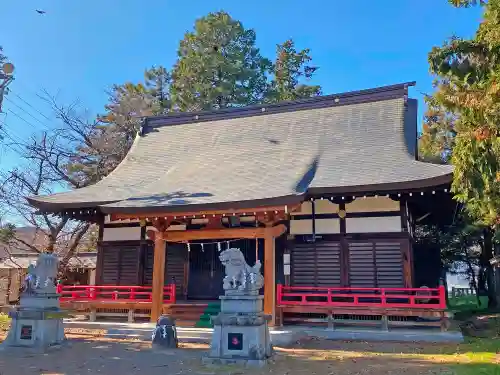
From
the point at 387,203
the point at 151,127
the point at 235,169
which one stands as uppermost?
the point at 151,127

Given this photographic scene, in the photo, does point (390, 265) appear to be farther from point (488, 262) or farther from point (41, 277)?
point (488, 262)

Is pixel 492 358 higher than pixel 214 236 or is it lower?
lower

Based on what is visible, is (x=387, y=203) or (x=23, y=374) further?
(x=387, y=203)

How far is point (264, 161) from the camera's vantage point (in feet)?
49.8

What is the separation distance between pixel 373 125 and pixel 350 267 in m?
5.95

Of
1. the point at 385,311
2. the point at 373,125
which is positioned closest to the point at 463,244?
the point at 373,125

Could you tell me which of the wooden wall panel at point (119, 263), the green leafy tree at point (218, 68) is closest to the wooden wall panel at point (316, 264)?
the wooden wall panel at point (119, 263)

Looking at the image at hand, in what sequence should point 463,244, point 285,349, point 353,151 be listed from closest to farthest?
point 285,349 < point 353,151 < point 463,244

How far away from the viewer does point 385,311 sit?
11.1 meters

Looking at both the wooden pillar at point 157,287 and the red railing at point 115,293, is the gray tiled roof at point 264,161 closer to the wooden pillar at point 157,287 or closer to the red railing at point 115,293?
the wooden pillar at point 157,287

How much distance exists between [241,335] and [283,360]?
1.12m

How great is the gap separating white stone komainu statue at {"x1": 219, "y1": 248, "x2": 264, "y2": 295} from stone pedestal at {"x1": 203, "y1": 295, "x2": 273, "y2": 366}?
137 mm

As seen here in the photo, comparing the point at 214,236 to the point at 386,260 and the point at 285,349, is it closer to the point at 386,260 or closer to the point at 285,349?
the point at 285,349

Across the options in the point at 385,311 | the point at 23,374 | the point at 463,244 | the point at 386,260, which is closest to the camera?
the point at 23,374
